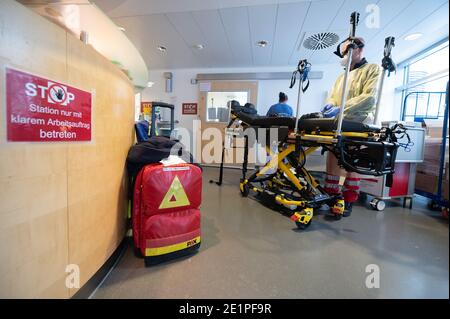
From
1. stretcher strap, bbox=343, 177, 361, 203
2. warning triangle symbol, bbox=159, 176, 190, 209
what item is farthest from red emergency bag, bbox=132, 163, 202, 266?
stretcher strap, bbox=343, 177, 361, 203

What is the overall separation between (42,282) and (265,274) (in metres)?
0.90

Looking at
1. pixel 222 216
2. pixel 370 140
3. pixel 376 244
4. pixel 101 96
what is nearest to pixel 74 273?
pixel 101 96

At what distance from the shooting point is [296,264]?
105cm

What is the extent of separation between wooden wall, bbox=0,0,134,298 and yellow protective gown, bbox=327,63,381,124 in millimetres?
1722

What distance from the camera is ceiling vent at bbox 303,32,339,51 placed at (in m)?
2.64

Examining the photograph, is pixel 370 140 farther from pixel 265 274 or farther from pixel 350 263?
pixel 265 274

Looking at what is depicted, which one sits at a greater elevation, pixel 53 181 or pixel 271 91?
pixel 271 91

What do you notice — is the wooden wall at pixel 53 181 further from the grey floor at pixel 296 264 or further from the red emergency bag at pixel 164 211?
the grey floor at pixel 296 264

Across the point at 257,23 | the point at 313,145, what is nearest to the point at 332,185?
the point at 313,145

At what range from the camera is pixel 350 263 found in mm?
1043

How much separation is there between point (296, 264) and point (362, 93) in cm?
146

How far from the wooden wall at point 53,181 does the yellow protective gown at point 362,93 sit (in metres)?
1.72

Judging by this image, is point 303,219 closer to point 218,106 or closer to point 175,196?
point 175,196

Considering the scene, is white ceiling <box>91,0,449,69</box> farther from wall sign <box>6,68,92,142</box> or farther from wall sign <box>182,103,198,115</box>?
wall sign <box>6,68,92,142</box>
